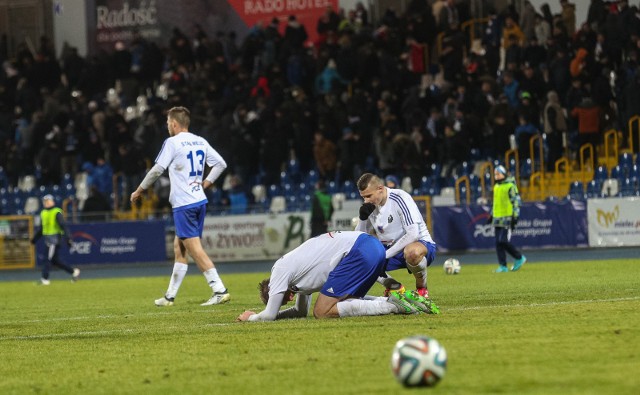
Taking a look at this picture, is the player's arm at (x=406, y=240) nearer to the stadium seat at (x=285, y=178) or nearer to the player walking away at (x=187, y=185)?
the player walking away at (x=187, y=185)

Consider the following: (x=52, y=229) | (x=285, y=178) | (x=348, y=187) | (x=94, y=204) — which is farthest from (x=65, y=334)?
(x=94, y=204)

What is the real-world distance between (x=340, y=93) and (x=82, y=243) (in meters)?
8.42

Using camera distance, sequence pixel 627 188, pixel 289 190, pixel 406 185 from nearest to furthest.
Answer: pixel 627 188 → pixel 406 185 → pixel 289 190

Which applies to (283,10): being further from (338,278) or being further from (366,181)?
(338,278)

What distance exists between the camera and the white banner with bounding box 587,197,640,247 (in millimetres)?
28464

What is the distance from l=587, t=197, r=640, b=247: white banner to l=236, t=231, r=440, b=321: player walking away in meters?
17.0

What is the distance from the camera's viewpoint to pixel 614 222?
94.8 ft

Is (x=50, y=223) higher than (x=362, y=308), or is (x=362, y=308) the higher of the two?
(x=50, y=223)

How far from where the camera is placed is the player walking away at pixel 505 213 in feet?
77.6

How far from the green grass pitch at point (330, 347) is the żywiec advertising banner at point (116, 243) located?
17.1 m

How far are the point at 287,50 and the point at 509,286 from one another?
66.3 ft

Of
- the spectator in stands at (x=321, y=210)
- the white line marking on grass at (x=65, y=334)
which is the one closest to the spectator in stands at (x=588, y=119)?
the spectator in stands at (x=321, y=210)

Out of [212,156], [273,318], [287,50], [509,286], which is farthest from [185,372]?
[287,50]

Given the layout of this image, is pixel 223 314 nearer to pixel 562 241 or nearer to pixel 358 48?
pixel 562 241
